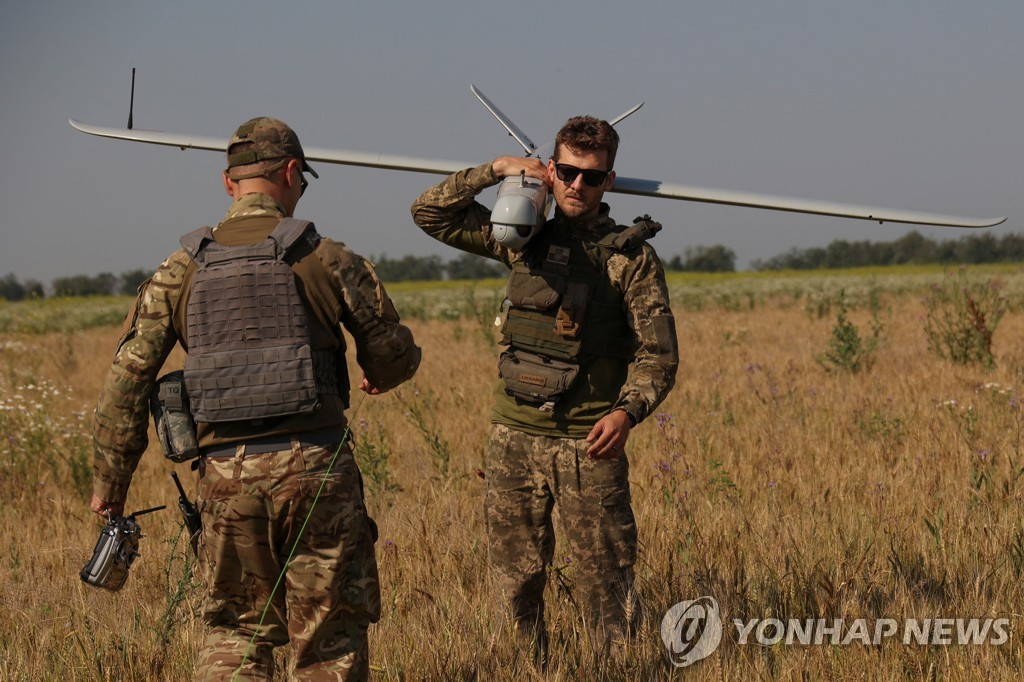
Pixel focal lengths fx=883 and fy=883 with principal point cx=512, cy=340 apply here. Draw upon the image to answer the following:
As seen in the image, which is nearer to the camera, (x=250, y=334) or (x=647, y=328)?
(x=250, y=334)

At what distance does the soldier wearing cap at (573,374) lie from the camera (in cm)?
361

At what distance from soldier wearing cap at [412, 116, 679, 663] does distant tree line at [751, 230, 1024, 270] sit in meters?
73.8

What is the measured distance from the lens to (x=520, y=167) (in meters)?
3.65

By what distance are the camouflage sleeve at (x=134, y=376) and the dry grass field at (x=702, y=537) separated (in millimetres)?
1035

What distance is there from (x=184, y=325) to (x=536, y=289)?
1.40m

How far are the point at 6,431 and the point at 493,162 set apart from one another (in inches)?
243

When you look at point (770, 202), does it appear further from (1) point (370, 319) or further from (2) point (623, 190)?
(1) point (370, 319)

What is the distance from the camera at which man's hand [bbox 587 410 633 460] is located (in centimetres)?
338

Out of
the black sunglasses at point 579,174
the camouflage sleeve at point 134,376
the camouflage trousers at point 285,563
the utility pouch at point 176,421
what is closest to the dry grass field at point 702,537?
the camouflage trousers at point 285,563

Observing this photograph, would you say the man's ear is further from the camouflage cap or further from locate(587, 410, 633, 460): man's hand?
locate(587, 410, 633, 460): man's hand
